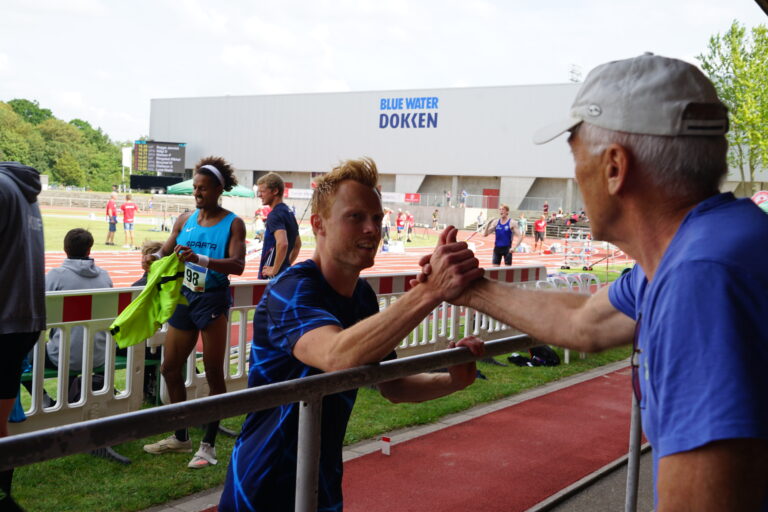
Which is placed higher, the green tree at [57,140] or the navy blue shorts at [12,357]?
the green tree at [57,140]

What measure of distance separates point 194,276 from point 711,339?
462cm

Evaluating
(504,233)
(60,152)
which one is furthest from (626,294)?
(60,152)

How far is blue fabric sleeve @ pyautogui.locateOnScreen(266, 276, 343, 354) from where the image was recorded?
6.49 feet

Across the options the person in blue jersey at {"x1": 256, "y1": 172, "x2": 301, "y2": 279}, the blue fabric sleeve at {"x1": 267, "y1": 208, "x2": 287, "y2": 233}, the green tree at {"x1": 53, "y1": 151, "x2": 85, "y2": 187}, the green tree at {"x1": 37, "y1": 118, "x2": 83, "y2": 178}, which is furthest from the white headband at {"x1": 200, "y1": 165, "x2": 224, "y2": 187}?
the green tree at {"x1": 37, "y1": 118, "x2": 83, "y2": 178}

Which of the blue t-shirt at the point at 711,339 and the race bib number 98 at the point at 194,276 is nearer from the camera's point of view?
the blue t-shirt at the point at 711,339

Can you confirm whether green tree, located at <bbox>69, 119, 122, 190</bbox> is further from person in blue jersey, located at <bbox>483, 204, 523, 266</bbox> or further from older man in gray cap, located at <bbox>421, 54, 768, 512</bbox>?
older man in gray cap, located at <bbox>421, 54, 768, 512</bbox>

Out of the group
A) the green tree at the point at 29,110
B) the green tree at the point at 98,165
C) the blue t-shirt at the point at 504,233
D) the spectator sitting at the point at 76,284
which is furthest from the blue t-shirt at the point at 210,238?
the green tree at the point at 29,110

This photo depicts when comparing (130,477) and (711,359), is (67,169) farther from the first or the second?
(711,359)

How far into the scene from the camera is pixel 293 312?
2004 mm

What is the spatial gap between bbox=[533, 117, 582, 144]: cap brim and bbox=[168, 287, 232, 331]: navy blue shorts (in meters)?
4.05

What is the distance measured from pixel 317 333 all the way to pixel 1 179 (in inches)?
110

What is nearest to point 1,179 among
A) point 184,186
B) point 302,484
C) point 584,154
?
point 302,484

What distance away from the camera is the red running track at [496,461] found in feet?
15.5

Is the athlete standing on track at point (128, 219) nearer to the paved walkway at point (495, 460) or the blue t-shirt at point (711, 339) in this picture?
the paved walkway at point (495, 460)
